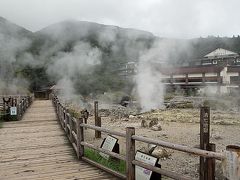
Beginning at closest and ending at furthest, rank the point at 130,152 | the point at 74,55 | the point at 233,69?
the point at 130,152
the point at 233,69
the point at 74,55

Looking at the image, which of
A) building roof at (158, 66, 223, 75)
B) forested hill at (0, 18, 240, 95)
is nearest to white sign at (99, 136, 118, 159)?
forested hill at (0, 18, 240, 95)

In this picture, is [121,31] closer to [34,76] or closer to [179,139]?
[34,76]

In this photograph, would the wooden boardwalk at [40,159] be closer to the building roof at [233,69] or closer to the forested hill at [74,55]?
the forested hill at [74,55]

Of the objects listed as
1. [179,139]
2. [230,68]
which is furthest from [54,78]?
[179,139]

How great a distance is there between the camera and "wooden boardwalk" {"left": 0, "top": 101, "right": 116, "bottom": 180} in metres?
5.30

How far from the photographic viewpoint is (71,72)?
35.5m

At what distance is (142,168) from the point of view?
4.45 m

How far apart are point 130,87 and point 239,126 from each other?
19.2 m

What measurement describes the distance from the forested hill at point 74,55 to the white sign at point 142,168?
90.6 ft

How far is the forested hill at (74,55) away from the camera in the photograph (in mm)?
35469

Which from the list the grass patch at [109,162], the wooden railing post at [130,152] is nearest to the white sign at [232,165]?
the wooden railing post at [130,152]

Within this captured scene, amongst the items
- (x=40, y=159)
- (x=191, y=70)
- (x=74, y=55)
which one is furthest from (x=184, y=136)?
(x=74, y=55)

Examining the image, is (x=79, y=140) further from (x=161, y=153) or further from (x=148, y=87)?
(x=148, y=87)

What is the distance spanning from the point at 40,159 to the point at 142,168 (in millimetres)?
2775
